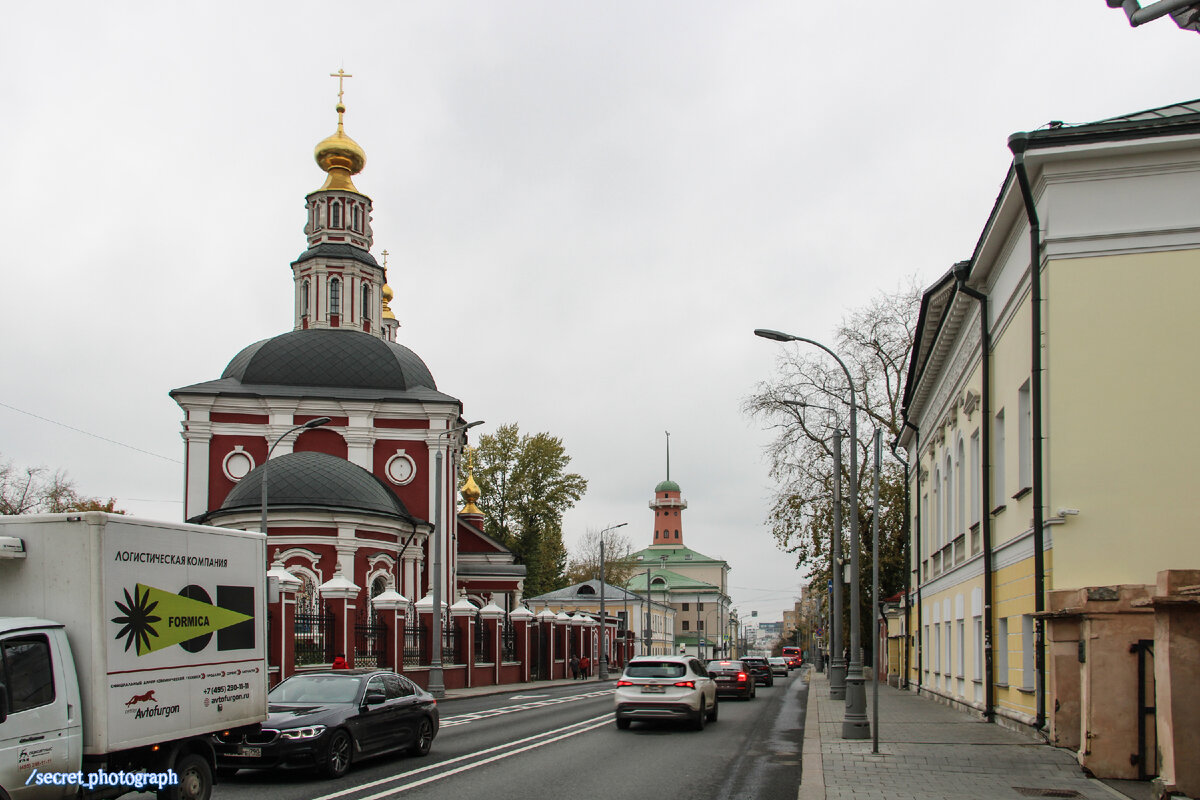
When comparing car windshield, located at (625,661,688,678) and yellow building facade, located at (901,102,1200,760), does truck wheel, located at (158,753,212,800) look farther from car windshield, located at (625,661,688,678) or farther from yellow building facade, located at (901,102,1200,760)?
car windshield, located at (625,661,688,678)

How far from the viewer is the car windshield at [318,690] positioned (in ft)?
47.7

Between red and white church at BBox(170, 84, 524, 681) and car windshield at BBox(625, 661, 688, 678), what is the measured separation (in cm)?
2167

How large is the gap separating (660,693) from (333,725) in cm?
826

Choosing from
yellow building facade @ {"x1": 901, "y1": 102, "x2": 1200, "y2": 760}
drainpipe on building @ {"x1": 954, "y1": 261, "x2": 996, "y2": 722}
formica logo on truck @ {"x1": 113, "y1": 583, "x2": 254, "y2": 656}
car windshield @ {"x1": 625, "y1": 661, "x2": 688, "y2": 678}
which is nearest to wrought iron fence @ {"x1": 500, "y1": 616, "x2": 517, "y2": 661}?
car windshield @ {"x1": 625, "y1": 661, "x2": 688, "y2": 678}

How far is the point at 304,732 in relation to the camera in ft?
43.7

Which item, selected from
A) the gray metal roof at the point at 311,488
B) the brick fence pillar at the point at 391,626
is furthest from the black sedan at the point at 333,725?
the gray metal roof at the point at 311,488

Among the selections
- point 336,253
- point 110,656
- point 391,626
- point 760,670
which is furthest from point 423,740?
point 336,253

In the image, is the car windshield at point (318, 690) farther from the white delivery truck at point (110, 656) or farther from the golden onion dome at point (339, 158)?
the golden onion dome at point (339, 158)

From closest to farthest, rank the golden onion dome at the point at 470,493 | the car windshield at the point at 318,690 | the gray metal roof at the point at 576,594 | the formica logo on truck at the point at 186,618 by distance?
the formica logo on truck at the point at 186,618 → the car windshield at the point at 318,690 → the golden onion dome at the point at 470,493 → the gray metal roof at the point at 576,594

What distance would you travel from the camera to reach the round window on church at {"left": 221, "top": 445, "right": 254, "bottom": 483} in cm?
4928

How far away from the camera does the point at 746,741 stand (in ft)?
63.5

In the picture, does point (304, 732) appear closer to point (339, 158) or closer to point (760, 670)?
point (760, 670)

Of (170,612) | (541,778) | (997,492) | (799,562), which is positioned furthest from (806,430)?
(170,612)

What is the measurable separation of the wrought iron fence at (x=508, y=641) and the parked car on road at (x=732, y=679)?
1307cm
